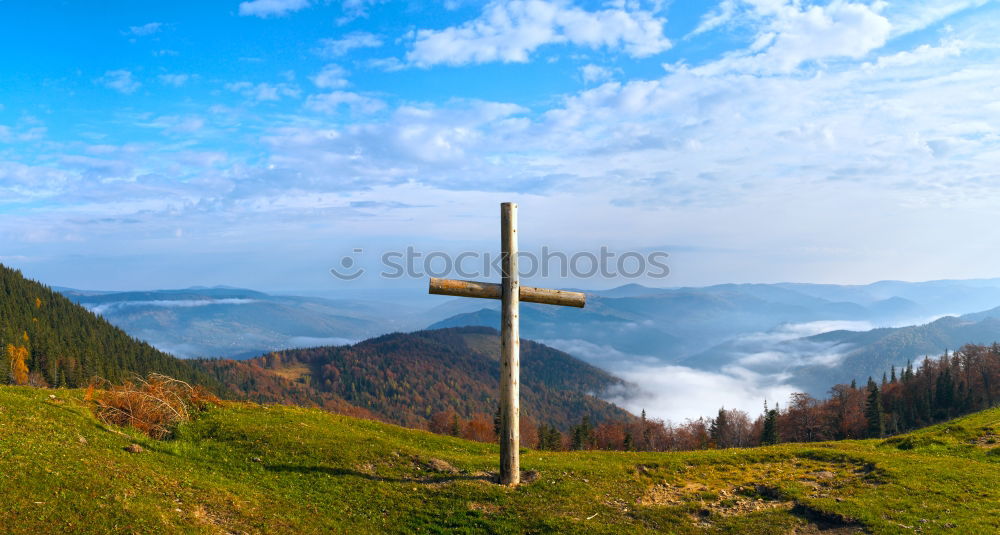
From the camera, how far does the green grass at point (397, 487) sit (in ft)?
38.1

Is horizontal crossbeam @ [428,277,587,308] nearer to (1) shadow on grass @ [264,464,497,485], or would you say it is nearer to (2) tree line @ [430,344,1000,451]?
(1) shadow on grass @ [264,464,497,485]

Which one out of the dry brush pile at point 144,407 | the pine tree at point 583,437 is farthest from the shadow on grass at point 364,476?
the pine tree at point 583,437

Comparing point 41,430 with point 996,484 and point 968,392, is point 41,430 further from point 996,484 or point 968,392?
point 968,392

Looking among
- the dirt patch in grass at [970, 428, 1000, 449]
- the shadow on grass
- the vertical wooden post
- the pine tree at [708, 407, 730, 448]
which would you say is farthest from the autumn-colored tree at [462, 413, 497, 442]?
the vertical wooden post

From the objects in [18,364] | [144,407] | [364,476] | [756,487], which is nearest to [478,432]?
[144,407]

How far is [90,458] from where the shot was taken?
43.8 feet

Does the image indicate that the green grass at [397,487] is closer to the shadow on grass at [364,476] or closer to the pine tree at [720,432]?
the shadow on grass at [364,476]

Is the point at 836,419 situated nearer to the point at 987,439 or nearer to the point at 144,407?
the point at 987,439

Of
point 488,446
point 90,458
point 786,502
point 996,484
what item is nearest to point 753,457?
point 786,502

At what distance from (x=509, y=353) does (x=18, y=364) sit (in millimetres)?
154370

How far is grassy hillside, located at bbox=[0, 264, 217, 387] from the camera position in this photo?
12806 centimetres

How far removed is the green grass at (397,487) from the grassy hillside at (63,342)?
119 meters

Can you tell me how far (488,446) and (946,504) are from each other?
18.4 meters

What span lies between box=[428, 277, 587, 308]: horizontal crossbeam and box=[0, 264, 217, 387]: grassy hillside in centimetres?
12537
